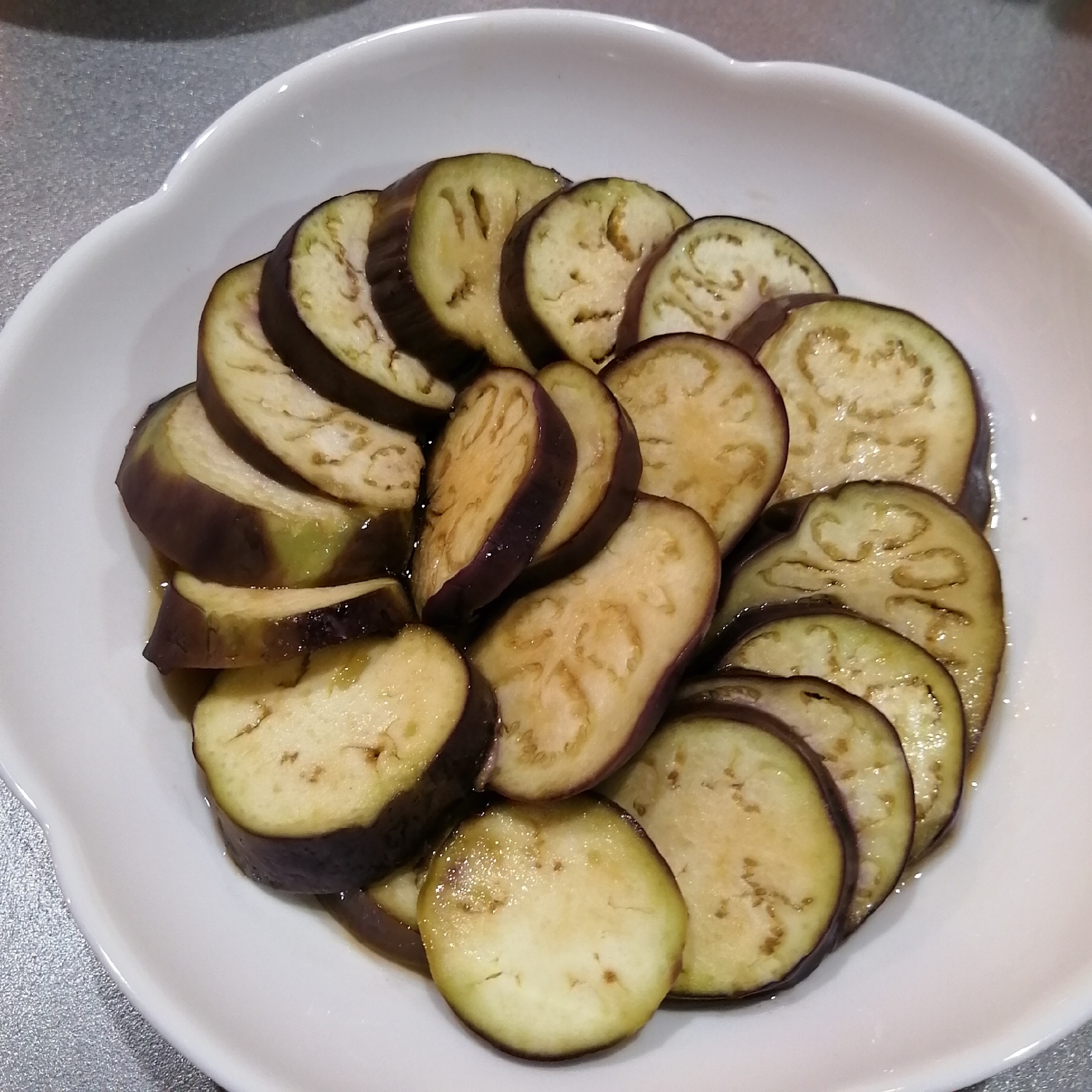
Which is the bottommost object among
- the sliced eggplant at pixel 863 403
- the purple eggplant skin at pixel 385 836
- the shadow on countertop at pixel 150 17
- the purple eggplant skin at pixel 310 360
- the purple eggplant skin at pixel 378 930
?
the purple eggplant skin at pixel 378 930

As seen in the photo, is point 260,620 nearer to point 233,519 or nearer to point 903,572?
point 233,519

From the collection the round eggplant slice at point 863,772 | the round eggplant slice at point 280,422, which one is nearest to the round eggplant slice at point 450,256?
the round eggplant slice at point 280,422

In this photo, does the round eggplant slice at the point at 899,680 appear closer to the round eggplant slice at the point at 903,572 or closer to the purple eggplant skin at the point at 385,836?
the round eggplant slice at the point at 903,572

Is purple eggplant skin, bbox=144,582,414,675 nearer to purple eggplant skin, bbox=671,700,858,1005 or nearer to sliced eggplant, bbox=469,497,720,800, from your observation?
sliced eggplant, bbox=469,497,720,800

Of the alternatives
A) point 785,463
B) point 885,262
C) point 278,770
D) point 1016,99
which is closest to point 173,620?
point 278,770

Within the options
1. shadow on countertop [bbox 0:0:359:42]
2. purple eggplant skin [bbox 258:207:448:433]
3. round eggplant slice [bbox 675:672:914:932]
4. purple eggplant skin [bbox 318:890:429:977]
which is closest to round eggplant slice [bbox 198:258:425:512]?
purple eggplant skin [bbox 258:207:448:433]
